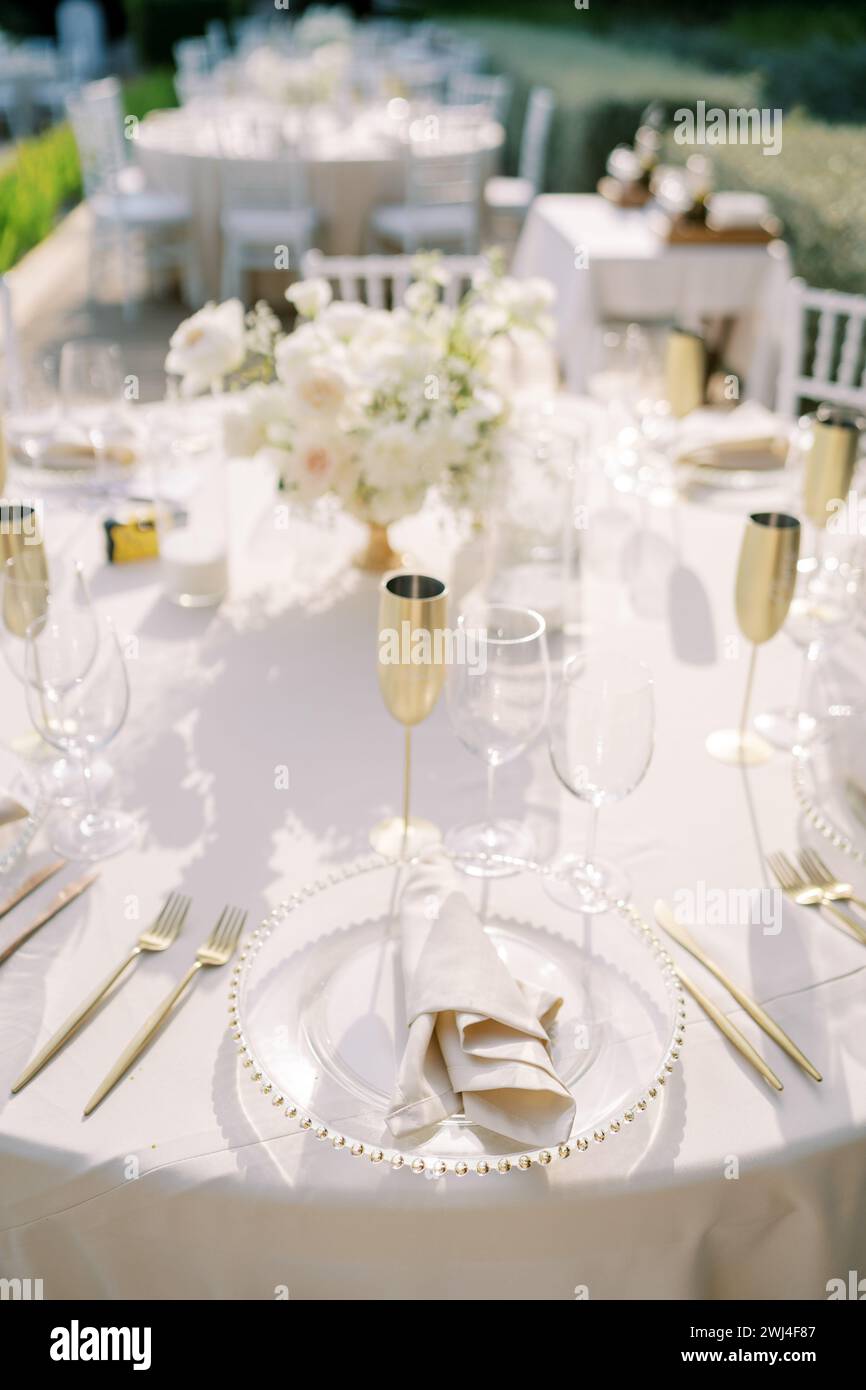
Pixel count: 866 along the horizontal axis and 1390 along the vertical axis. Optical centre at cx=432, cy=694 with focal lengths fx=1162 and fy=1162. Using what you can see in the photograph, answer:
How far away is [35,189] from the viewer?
7.00m

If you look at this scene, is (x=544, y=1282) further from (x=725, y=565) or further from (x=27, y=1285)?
(x=725, y=565)

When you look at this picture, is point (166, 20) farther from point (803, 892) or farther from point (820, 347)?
point (803, 892)

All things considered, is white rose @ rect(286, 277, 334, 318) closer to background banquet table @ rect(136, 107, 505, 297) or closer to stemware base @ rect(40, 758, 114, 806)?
stemware base @ rect(40, 758, 114, 806)

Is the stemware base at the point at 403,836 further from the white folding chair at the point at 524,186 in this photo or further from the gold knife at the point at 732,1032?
the white folding chair at the point at 524,186

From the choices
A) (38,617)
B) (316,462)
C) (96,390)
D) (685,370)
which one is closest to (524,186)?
(685,370)

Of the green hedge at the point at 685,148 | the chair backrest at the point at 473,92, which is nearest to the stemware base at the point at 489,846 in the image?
the green hedge at the point at 685,148

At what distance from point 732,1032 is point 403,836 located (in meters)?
0.42

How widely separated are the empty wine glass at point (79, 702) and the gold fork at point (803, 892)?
2.31ft


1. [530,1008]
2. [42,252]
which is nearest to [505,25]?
[42,252]

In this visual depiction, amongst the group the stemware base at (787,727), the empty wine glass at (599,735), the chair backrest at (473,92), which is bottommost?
the stemware base at (787,727)

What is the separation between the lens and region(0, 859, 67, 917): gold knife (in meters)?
1.16

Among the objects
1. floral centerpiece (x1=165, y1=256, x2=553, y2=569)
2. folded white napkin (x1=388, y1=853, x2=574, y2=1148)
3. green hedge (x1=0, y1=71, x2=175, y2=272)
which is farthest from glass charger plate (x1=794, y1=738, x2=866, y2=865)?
green hedge (x1=0, y1=71, x2=175, y2=272)

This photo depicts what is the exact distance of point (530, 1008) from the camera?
984 mm

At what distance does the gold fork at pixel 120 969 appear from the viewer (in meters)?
0.99
